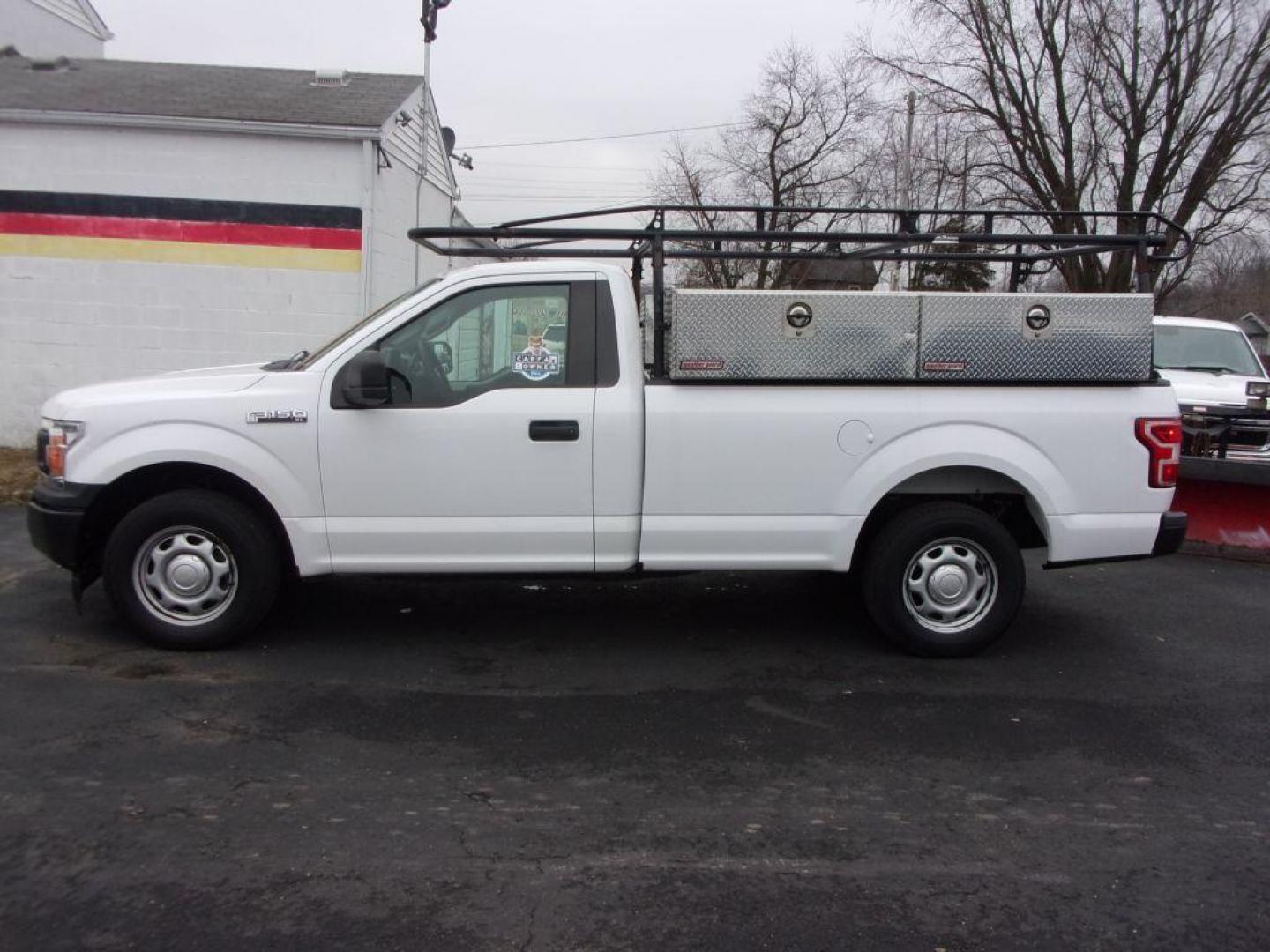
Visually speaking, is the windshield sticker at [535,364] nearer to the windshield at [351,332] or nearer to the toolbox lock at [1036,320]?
the windshield at [351,332]

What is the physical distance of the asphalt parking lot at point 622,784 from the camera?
3162mm

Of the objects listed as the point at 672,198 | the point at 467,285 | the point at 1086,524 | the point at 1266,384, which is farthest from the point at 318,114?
the point at 672,198

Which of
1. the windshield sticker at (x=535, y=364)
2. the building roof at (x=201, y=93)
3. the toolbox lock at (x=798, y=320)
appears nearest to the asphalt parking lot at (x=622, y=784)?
the windshield sticker at (x=535, y=364)

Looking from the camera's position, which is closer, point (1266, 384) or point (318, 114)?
point (1266, 384)

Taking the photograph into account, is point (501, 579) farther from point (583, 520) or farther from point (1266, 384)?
point (1266, 384)

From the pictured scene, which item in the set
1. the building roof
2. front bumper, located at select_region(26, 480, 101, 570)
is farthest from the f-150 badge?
the building roof

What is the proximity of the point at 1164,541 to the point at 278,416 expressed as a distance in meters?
4.58

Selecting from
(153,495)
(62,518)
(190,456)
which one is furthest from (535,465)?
(62,518)

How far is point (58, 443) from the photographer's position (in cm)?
526

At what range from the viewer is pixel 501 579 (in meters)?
5.50

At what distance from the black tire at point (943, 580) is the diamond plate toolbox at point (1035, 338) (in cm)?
75

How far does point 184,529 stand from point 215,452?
0.46m

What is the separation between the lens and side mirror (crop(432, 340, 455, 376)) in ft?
17.4

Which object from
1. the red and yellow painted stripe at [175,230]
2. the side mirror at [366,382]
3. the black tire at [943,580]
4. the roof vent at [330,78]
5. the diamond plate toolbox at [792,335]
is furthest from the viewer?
the roof vent at [330,78]
